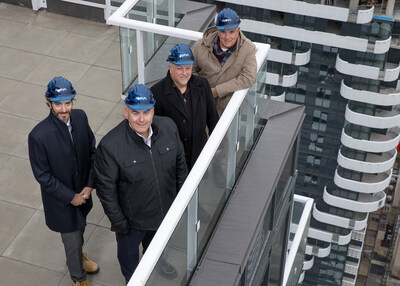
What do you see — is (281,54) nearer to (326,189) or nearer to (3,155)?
(326,189)

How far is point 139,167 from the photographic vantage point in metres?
5.11

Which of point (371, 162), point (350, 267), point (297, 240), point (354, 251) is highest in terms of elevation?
point (297, 240)

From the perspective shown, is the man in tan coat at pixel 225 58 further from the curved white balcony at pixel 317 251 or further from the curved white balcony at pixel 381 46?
the curved white balcony at pixel 317 251

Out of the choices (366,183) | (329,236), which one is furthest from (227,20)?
(329,236)

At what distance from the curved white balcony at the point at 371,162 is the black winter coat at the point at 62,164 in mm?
19967

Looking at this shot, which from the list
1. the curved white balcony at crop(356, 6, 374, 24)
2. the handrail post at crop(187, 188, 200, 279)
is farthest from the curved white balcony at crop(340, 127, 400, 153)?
the handrail post at crop(187, 188, 200, 279)

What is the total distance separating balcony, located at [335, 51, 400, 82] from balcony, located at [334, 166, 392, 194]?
474cm

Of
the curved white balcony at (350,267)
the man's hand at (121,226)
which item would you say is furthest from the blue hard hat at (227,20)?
the curved white balcony at (350,267)

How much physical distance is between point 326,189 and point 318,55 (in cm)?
601

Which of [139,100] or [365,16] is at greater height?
[139,100]

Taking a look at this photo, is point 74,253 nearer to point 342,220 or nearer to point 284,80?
point 284,80

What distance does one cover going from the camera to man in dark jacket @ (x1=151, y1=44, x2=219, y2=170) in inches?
218

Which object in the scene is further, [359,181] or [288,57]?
[359,181]

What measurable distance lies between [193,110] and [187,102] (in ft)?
0.26
